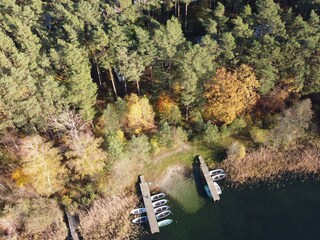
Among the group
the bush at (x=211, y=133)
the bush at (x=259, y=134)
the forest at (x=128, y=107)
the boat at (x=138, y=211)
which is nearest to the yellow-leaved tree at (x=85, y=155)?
the forest at (x=128, y=107)

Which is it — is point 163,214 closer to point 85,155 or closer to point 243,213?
point 243,213

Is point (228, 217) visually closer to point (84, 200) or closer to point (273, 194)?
point (273, 194)

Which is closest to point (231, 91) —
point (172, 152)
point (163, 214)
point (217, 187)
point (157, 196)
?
point (172, 152)

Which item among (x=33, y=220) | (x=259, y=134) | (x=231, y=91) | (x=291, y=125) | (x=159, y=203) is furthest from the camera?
(x=259, y=134)

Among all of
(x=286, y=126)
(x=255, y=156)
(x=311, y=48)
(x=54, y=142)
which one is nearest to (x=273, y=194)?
(x=255, y=156)

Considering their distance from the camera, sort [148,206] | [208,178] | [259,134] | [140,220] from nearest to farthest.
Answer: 1. [140,220]
2. [148,206]
3. [208,178]
4. [259,134]

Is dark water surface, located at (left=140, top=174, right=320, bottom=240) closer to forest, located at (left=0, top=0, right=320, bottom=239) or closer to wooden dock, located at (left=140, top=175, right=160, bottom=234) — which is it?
wooden dock, located at (left=140, top=175, right=160, bottom=234)

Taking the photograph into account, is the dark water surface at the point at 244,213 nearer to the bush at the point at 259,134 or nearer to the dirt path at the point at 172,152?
the dirt path at the point at 172,152
